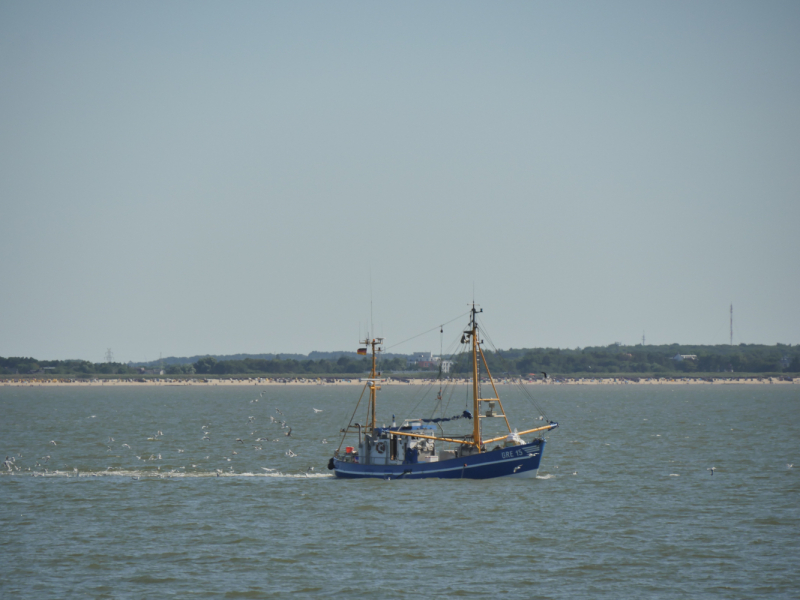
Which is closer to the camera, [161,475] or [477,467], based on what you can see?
[477,467]

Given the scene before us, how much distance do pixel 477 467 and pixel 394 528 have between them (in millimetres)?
15353

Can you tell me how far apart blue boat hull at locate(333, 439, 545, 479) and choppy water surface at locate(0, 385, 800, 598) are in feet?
3.21

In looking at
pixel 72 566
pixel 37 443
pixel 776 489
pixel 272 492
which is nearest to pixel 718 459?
pixel 776 489

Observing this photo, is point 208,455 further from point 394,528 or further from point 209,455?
point 394,528

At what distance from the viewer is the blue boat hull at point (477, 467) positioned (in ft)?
197

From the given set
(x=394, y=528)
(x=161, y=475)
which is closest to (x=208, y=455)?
(x=161, y=475)

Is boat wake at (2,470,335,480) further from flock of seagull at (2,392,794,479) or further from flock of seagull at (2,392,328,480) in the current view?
flock of seagull at (2,392,794,479)

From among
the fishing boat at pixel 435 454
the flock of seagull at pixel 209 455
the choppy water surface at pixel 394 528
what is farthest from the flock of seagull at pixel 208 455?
the fishing boat at pixel 435 454

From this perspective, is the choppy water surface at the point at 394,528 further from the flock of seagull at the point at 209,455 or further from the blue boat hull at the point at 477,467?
the blue boat hull at the point at 477,467

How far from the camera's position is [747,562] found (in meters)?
38.4

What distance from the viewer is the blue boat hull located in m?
60.1

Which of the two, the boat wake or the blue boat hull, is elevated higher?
the blue boat hull

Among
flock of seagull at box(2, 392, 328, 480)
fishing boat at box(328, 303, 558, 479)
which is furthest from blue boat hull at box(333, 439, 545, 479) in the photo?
flock of seagull at box(2, 392, 328, 480)

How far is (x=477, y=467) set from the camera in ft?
198
